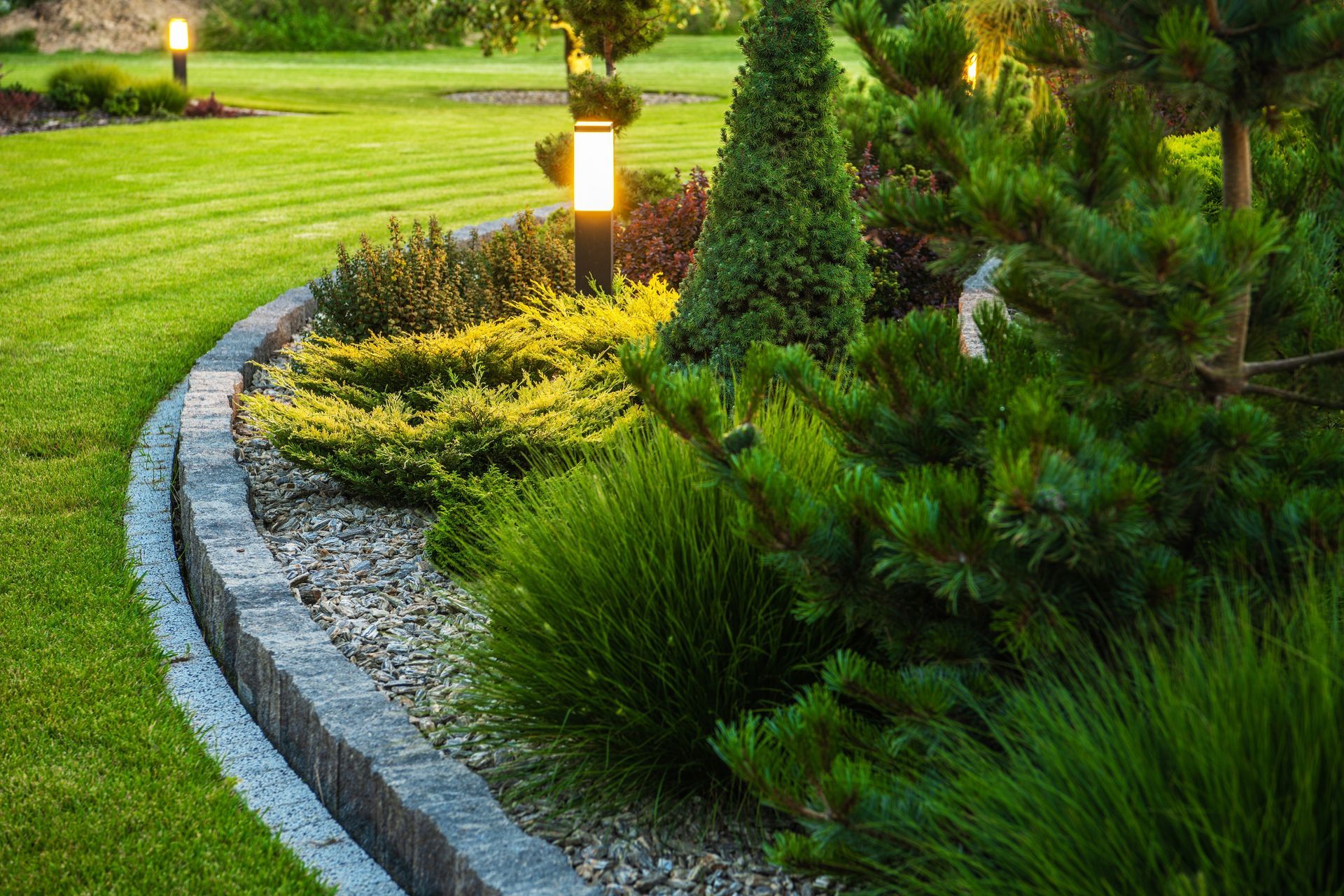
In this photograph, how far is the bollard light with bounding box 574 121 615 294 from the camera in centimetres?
632

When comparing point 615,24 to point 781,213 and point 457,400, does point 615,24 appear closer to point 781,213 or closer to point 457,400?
point 781,213

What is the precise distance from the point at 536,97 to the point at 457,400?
2375cm

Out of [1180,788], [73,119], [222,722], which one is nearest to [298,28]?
[73,119]

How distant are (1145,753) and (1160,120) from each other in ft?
4.15

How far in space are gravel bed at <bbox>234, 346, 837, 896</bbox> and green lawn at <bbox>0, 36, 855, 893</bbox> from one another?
507 millimetres

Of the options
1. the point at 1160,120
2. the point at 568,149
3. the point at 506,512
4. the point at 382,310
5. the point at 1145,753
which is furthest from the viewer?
the point at 568,149

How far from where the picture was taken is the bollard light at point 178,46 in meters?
22.4

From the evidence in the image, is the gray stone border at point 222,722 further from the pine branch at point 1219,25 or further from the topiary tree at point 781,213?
the pine branch at point 1219,25

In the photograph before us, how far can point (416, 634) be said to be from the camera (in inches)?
154

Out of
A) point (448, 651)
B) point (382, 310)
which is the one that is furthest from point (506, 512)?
point (382, 310)

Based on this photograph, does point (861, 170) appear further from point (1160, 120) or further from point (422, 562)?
point (1160, 120)

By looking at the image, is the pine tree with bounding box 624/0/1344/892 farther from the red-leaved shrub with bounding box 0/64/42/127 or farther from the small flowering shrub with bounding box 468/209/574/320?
the red-leaved shrub with bounding box 0/64/42/127

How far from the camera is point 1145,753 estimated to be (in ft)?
6.51

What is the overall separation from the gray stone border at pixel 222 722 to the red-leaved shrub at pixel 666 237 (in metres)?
3.58
